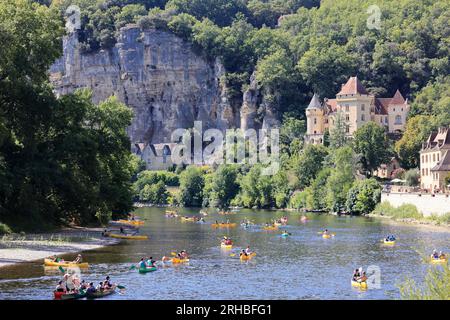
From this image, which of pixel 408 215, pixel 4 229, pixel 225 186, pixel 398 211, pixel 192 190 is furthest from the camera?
pixel 192 190

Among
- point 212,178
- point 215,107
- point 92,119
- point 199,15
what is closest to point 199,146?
point 215,107

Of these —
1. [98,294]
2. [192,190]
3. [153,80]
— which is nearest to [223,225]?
[98,294]

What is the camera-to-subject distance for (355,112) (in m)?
131

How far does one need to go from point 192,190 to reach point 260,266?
278 feet

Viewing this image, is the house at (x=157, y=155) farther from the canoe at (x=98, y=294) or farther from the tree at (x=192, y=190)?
the canoe at (x=98, y=294)

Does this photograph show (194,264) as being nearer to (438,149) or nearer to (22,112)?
(22,112)

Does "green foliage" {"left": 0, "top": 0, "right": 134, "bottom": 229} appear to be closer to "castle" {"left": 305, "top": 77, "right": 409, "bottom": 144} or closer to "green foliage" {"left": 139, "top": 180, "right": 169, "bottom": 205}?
"castle" {"left": 305, "top": 77, "right": 409, "bottom": 144}

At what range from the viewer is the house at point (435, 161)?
9275 centimetres

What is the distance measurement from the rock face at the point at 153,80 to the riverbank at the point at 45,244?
95.3 m

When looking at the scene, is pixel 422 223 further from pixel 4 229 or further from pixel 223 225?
pixel 4 229

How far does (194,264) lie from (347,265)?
791 cm

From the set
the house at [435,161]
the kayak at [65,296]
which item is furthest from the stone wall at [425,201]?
the kayak at [65,296]

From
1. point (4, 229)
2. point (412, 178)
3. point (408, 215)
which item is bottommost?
point (4, 229)

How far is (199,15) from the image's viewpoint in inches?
7510
